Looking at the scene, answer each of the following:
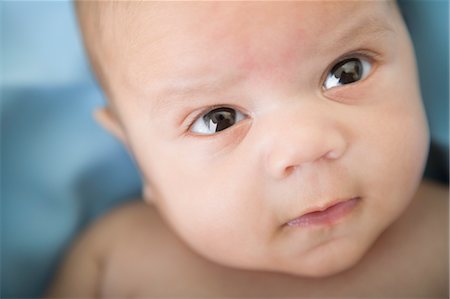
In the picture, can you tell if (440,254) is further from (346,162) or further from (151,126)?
(151,126)

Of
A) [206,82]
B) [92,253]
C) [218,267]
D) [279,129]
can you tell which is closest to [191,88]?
[206,82]

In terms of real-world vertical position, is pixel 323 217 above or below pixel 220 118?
below

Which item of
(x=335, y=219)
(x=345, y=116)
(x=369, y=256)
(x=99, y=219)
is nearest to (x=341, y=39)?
(x=345, y=116)

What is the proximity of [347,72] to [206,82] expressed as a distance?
219 mm

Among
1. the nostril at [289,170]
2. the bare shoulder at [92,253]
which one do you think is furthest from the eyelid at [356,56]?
the bare shoulder at [92,253]

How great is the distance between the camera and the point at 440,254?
121 cm

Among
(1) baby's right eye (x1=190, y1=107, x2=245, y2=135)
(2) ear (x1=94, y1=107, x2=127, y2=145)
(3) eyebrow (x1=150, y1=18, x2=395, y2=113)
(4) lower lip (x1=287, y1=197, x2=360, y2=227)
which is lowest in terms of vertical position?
(4) lower lip (x1=287, y1=197, x2=360, y2=227)

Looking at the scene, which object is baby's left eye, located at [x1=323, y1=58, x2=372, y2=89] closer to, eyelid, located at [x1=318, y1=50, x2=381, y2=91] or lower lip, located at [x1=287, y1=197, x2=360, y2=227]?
eyelid, located at [x1=318, y1=50, x2=381, y2=91]

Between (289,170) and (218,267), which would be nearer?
(289,170)

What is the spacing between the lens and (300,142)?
37.4 inches

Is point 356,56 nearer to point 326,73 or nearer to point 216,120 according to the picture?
point 326,73

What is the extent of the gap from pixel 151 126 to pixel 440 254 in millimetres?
554

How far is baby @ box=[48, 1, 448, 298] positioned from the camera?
95 cm

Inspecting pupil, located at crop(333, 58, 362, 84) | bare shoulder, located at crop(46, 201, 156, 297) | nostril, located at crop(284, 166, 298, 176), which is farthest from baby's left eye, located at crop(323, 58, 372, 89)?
bare shoulder, located at crop(46, 201, 156, 297)
